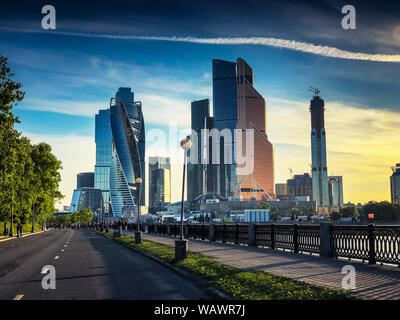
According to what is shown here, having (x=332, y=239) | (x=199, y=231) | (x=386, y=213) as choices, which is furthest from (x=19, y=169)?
(x=386, y=213)

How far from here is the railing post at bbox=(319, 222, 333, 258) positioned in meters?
17.2

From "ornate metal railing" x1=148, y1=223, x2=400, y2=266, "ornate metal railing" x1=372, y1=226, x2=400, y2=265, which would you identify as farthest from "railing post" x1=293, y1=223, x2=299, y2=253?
"ornate metal railing" x1=372, y1=226, x2=400, y2=265

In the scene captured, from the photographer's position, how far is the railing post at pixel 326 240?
17188mm

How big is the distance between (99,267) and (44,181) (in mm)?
74572

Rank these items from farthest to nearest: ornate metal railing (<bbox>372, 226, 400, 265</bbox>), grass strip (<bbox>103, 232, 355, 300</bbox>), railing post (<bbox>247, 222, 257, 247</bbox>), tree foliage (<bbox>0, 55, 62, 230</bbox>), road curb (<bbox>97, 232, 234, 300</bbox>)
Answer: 1. tree foliage (<bbox>0, 55, 62, 230</bbox>)
2. railing post (<bbox>247, 222, 257, 247</bbox>)
3. ornate metal railing (<bbox>372, 226, 400, 265</bbox>)
4. road curb (<bbox>97, 232, 234, 300</bbox>)
5. grass strip (<bbox>103, 232, 355, 300</bbox>)

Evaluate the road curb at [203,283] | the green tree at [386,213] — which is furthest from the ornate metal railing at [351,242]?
the green tree at [386,213]

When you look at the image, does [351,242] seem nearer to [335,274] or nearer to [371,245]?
[371,245]

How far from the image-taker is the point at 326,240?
56.8 feet

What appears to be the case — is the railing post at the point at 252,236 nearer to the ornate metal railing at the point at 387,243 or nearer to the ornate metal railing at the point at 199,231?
the ornate metal railing at the point at 199,231

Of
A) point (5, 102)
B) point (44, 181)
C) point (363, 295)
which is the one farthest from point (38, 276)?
Answer: point (44, 181)

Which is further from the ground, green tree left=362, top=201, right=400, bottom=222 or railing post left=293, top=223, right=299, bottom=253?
railing post left=293, top=223, right=299, bottom=253

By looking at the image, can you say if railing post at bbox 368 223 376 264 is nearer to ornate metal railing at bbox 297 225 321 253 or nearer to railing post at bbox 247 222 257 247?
ornate metal railing at bbox 297 225 321 253
